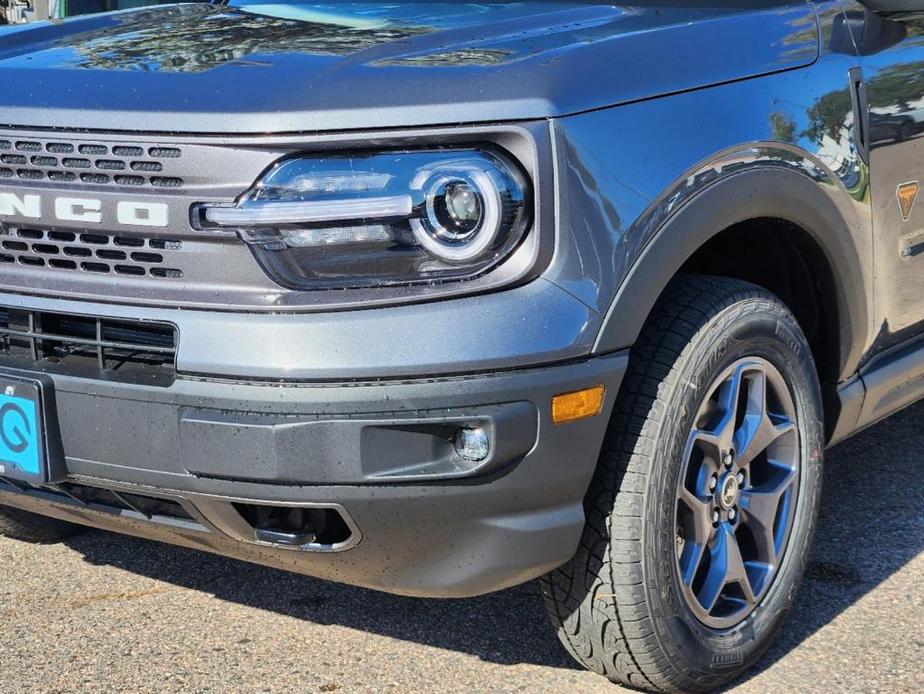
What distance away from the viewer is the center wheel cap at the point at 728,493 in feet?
8.46

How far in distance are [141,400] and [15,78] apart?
0.70 m

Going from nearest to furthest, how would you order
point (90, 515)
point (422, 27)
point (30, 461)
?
1. point (30, 461)
2. point (90, 515)
3. point (422, 27)

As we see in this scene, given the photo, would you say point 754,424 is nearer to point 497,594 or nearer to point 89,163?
point 497,594

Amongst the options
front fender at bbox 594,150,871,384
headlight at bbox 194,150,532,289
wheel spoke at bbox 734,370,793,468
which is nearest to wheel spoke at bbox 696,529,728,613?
wheel spoke at bbox 734,370,793,468

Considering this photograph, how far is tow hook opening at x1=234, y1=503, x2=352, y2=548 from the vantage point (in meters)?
2.20

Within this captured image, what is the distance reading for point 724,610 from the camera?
105 inches

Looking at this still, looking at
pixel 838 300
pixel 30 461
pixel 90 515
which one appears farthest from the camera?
pixel 838 300

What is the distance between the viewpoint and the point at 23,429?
7.25 ft

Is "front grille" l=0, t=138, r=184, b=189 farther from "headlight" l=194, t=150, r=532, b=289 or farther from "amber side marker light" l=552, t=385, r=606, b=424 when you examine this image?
"amber side marker light" l=552, t=385, r=606, b=424

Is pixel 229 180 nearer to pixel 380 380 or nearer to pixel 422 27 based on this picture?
pixel 380 380

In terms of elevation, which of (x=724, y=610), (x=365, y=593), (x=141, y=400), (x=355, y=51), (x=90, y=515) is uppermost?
(x=355, y=51)

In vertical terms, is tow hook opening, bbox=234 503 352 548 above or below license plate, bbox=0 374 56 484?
below

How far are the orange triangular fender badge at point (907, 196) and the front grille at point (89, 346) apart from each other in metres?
1.72

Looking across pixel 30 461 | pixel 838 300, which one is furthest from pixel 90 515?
pixel 838 300
